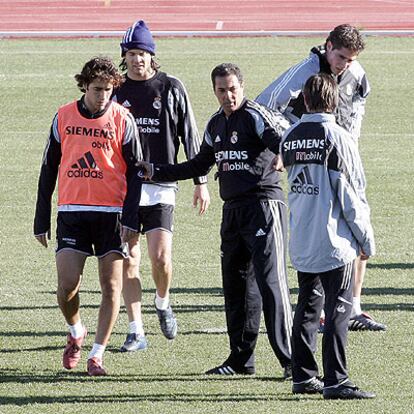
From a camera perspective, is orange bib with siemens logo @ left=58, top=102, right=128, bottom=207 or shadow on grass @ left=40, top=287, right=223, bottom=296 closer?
orange bib with siemens logo @ left=58, top=102, right=128, bottom=207

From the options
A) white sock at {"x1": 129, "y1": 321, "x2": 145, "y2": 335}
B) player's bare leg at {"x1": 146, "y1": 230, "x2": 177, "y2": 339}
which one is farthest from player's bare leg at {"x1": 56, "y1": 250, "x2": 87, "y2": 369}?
player's bare leg at {"x1": 146, "y1": 230, "x2": 177, "y2": 339}

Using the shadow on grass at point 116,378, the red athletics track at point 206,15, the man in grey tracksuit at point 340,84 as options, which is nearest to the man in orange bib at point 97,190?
the shadow on grass at point 116,378

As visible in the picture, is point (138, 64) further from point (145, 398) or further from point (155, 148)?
point (145, 398)

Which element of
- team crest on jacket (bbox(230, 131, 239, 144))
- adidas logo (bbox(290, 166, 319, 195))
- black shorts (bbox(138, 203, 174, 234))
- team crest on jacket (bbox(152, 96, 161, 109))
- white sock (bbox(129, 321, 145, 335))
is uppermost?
team crest on jacket (bbox(152, 96, 161, 109))

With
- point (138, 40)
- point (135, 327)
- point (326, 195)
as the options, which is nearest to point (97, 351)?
point (135, 327)

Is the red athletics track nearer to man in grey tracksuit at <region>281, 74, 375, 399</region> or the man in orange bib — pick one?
the man in orange bib

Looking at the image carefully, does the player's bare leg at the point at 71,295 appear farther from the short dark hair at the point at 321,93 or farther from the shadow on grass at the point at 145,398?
the short dark hair at the point at 321,93

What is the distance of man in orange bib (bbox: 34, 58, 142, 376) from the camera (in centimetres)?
800

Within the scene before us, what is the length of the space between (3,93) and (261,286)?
17181 mm

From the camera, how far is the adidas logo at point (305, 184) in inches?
287

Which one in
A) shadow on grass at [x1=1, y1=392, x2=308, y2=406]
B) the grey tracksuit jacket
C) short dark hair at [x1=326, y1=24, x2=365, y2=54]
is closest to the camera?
the grey tracksuit jacket

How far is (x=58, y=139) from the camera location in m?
8.10

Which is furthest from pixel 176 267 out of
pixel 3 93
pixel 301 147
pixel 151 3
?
pixel 151 3

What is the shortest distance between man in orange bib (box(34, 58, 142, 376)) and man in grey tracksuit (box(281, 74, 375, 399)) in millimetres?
1172
